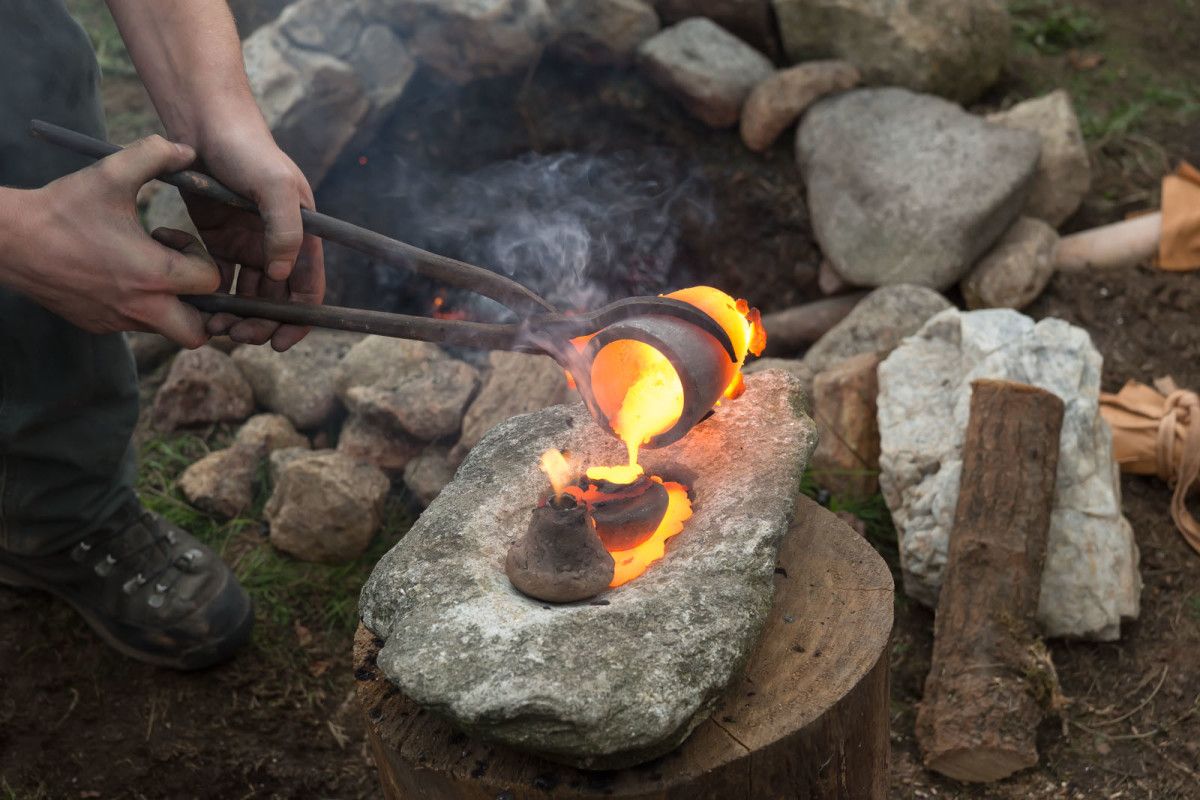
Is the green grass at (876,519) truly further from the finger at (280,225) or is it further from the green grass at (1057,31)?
the green grass at (1057,31)

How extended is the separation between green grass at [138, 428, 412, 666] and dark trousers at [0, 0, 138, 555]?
2.06 feet

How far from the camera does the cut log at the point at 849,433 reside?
3.89 meters

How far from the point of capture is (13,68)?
8.83 ft

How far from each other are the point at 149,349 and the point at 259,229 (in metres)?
2.26

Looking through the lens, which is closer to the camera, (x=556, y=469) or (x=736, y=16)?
(x=556, y=469)

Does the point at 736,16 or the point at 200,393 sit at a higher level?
the point at 736,16

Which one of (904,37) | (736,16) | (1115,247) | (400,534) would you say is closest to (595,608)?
(400,534)

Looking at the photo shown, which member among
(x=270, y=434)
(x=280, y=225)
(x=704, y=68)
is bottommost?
(x=270, y=434)

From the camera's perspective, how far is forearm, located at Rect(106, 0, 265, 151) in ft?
8.48

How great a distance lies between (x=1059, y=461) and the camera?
137 inches

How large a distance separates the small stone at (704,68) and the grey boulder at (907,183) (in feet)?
1.15

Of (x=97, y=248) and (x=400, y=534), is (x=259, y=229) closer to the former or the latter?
(x=97, y=248)

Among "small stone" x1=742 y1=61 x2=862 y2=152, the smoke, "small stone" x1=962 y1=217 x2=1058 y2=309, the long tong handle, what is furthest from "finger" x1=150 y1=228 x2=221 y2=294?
"small stone" x1=962 y1=217 x2=1058 y2=309

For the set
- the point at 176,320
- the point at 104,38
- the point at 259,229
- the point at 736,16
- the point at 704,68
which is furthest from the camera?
the point at 104,38
